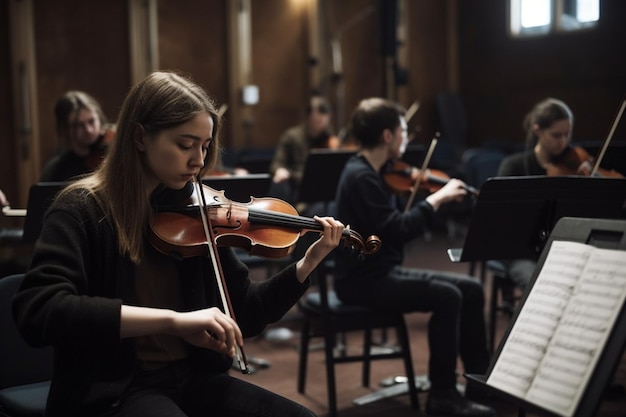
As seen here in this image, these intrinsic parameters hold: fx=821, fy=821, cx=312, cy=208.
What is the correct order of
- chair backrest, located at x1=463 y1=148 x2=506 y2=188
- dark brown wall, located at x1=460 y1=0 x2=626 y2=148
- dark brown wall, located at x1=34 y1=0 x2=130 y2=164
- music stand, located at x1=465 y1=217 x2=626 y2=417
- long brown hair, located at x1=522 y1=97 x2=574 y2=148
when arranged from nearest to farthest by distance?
music stand, located at x1=465 y1=217 x2=626 y2=417 < long brown hair, located at x1=522 y1=97 x2=574 y2=148 < chair backrest, located at x1=463 y1=148 x2=506 y2=188 < dark brown wall, located at x1=34 y1=0 x2=130 y2=164 < dark brown wall, located at x1=460 y1=0 x2=626 y2=148

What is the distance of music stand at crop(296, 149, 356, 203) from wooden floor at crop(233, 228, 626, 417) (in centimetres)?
81

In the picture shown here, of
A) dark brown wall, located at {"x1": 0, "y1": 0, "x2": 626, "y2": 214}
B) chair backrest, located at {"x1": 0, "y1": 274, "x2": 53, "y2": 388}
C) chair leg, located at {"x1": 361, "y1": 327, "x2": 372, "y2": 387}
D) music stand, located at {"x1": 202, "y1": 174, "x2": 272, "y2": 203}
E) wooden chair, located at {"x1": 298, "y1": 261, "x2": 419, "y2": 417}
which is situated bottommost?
chair leg, located at {"x1": 361, "y1": 327, "x2": 372, "y2": 387}

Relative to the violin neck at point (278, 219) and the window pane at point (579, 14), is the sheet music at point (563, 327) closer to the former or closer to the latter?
the violin neck at point (278, 219)

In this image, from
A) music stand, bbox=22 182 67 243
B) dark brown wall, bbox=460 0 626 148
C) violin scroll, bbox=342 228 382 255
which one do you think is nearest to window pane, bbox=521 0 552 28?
dark brown wall, bbox=460 0 626 148

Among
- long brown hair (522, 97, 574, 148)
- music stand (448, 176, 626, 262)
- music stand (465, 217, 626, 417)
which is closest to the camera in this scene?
music stand (465, 217, 626, 417)

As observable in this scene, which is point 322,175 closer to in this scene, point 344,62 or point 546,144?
point 546,144

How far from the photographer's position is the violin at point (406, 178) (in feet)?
11.7

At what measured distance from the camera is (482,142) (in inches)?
349

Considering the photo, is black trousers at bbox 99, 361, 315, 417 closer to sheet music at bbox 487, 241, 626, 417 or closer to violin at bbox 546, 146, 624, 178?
sheet music at bbox 487, 241, 626, 417

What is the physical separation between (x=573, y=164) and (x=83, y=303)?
109 inches

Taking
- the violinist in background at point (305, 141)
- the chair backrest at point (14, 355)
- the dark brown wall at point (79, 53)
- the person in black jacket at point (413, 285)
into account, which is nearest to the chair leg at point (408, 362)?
the person in black jacket at point (413, 285)

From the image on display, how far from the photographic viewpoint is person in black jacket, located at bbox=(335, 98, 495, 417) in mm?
3244

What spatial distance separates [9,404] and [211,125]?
36.1 inches

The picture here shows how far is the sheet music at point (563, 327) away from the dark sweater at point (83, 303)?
68 centimetres
